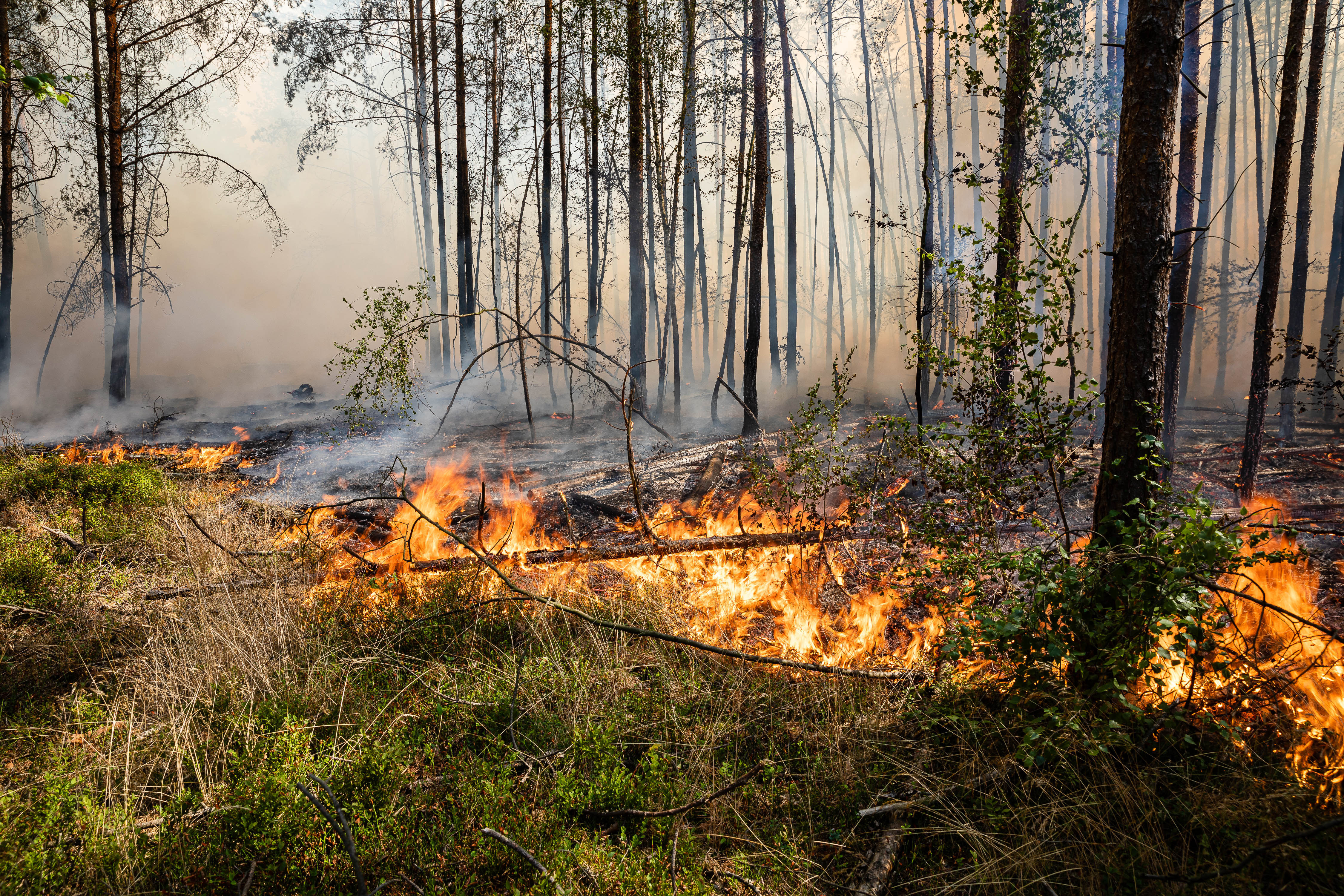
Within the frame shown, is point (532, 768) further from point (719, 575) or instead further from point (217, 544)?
point (217, 544)

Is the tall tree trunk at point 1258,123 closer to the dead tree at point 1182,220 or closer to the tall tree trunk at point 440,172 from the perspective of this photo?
the dead tree at point 1182,220

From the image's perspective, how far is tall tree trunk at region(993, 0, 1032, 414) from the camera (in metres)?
3.67

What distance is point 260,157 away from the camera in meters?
40.8

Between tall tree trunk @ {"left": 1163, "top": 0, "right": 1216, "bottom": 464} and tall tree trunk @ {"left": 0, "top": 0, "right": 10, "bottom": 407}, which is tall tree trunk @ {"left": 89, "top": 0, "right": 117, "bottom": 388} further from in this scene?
tall tree trunk @ {"left": 1163, "top": 0, "right": 1216, "bottom": 464}

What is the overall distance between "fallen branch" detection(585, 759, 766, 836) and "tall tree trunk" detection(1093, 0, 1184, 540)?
223cm

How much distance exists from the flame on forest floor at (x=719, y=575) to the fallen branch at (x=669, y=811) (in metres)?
1.11

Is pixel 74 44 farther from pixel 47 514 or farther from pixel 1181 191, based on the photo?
pixel 1181 191

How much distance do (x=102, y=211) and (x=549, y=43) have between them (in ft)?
38.8

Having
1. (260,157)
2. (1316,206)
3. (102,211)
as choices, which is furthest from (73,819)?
(1316,206)

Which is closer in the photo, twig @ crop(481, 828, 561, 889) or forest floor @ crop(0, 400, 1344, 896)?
twig @ crop(481, 828, 561, 889)

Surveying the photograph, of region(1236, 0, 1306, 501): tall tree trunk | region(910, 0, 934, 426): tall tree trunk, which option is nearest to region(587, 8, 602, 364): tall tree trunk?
region(910, 0, 934, 426): tall tree trunk

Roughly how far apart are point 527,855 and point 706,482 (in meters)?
5.12

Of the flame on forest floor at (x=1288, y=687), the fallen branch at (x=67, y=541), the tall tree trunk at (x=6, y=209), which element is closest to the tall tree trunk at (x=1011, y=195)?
the flame on forest floor at (x=1288, y=687)

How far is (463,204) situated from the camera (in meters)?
13.7
